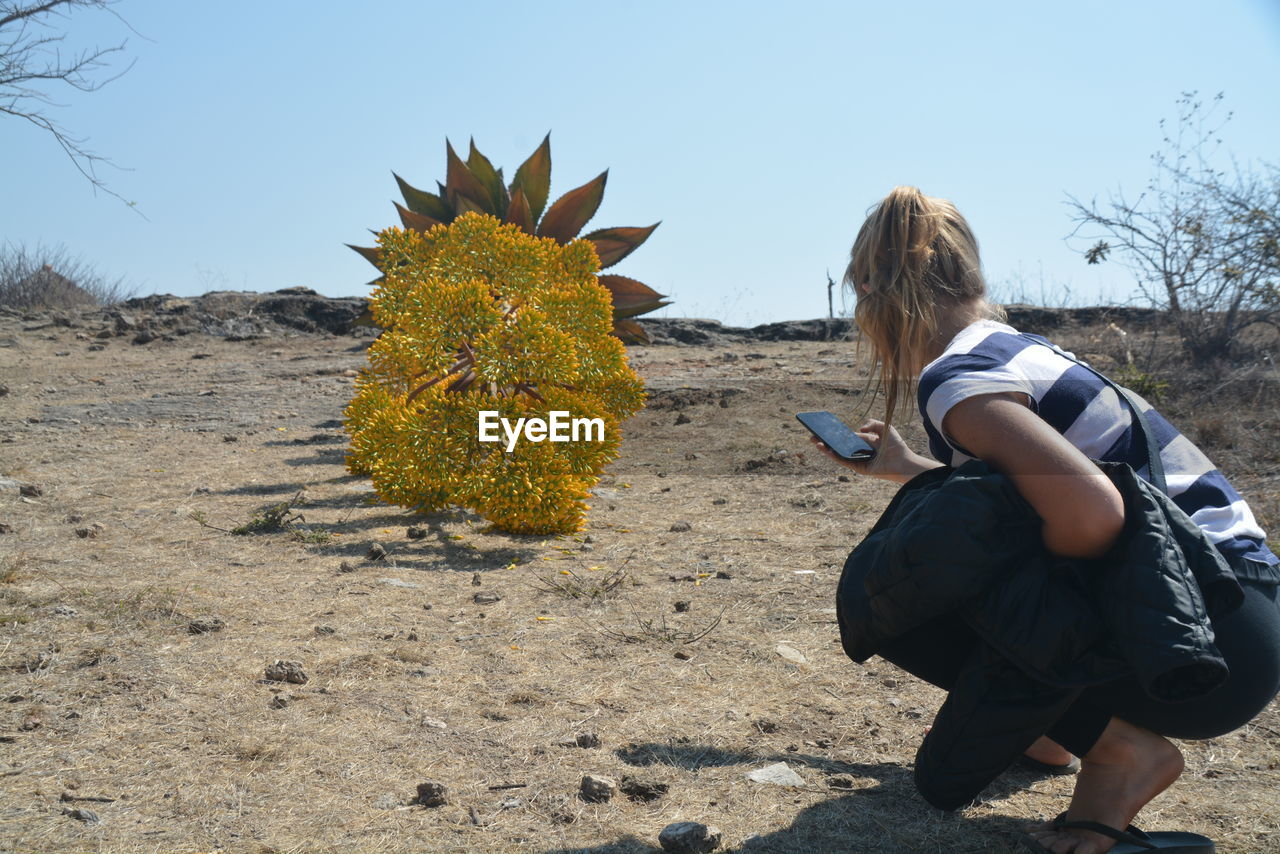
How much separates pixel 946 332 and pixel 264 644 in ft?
7.39

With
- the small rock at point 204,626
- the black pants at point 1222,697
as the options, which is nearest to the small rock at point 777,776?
the black pants at point 1222,697

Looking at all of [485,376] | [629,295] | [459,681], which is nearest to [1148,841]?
[459,681]

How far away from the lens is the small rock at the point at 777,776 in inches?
95.9

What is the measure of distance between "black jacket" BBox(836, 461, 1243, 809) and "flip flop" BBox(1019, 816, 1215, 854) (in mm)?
193

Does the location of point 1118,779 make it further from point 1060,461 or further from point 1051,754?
point 1060,461

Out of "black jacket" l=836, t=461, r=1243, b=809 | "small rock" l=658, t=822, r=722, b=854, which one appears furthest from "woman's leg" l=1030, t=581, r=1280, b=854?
"small rock" l=658, t=822, r=722, b=854

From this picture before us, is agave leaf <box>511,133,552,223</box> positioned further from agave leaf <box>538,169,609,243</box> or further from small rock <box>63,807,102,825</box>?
small rock <box>63,807,102,825</box>

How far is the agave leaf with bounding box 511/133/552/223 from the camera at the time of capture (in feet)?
21.7

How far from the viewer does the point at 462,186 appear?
6.46 m

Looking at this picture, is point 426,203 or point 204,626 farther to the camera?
point 426,203

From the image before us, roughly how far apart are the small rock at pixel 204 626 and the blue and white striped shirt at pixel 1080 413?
7.75 feet

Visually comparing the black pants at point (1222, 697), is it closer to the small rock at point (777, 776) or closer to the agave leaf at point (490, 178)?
the small rock at point (777, 776)

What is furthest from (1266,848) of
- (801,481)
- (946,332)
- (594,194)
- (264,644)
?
(594,194)

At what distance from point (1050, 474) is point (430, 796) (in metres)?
1.49
